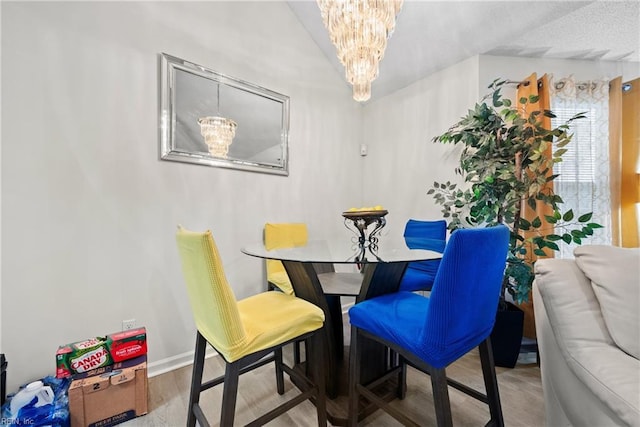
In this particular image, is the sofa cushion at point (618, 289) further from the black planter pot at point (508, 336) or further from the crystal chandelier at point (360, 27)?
the crystal chandelier at point (360, 27)

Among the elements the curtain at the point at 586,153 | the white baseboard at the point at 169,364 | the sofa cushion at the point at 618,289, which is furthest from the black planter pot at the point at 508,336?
the white baseboard at the point at 169,364

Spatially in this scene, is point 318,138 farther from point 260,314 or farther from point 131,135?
point 260,314

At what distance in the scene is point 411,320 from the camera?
3.42 feet

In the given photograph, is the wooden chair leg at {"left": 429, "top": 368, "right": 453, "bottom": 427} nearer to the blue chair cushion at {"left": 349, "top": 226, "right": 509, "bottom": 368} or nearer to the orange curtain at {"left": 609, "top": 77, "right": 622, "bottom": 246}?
the blue chair cushion at {"left": 349, "top": 226, "right": 509, "bottom": 368}

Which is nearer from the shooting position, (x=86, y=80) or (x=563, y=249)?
(x=86, y=80)

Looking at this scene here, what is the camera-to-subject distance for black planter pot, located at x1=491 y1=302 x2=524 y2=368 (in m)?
1.78

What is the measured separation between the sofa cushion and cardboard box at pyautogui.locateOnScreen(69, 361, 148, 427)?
83.5 inches

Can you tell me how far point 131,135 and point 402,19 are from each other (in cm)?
241

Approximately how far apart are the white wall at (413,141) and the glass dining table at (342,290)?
135 cm

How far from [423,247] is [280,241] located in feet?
3.93

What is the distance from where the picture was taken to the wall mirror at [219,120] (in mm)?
1812

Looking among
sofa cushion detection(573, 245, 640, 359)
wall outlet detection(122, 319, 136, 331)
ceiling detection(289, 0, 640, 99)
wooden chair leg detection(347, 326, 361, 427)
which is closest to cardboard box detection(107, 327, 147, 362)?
wall outlet detection(122, 319, 136, 331)

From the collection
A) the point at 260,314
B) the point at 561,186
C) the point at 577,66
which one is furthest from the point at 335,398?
the point at 577,66

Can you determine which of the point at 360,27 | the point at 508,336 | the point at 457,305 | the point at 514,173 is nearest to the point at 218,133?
the point at 360,27
